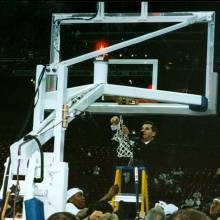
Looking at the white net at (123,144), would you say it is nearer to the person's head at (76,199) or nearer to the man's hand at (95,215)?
the person's head at (76,199)

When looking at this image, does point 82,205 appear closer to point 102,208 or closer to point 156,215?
point 102,208

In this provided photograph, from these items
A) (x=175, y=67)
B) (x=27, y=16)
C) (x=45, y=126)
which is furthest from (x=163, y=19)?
(x=175, y=67)

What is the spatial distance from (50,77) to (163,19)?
1014mm

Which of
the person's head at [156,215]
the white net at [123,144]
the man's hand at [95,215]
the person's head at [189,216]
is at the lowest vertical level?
the man's hand at [95,215]

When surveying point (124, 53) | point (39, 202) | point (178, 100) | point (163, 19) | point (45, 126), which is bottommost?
point (39, 202)

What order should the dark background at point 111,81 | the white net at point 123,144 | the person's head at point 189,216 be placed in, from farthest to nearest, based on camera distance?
1. the dark background at point 111,81
2. the white net at point 123,144
3. the person's head at point 189,216

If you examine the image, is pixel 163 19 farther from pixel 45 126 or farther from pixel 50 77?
pixel 45 126

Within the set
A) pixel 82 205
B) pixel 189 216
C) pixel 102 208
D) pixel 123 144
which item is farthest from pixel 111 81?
pixel 189 216

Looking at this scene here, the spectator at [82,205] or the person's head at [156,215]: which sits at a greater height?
the person's head at [156,215]

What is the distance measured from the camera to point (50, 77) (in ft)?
12.7

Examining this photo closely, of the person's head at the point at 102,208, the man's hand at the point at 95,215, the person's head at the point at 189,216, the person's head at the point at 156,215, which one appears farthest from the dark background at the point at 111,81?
the person's head at the point at 189,216

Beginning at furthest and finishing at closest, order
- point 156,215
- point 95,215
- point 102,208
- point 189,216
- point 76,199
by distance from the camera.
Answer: point 76,199, point 102,208, point 95,215, point 156,215, point 189,216

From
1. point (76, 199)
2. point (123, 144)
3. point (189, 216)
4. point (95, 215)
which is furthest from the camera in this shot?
point (123, 144)

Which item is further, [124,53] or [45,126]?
[124,53]
